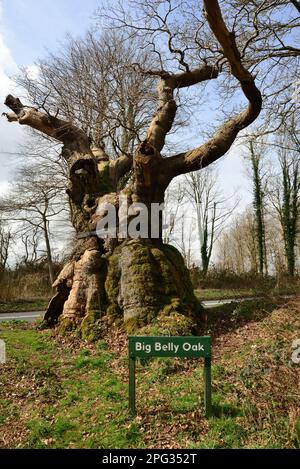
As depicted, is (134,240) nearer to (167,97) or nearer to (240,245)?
(167,97)

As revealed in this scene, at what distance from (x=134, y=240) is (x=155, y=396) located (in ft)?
15.0

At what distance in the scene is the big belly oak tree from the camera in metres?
9.27

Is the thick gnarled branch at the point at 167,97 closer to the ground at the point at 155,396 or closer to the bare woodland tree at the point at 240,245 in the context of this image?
the ground at the point at 155,396

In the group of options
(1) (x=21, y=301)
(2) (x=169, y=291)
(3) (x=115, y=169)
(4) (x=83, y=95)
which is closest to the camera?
(2) (x=169, y=291)

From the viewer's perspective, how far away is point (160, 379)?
6898 millimetres

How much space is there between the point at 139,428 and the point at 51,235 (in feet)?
86.6

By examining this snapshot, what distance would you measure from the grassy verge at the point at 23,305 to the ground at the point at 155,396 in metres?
9.69

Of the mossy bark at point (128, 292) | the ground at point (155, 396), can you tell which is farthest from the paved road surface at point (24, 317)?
the ground at point (155, 396)

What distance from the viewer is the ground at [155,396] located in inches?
207

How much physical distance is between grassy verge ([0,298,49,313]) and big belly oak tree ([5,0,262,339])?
8082 millimetres

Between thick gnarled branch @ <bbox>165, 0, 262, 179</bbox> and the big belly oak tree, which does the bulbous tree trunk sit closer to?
the big belly oak tree

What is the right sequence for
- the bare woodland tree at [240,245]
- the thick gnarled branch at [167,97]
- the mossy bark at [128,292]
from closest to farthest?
the mossy bark at [128,292] → the thick gnarled branch at [167,97] → the bare woodland tree at [240,245]
